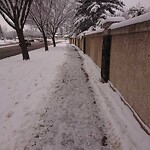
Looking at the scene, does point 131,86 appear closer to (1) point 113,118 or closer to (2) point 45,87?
(1) point 113,118

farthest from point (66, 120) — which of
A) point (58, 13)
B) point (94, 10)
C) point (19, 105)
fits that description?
point (58, 13)

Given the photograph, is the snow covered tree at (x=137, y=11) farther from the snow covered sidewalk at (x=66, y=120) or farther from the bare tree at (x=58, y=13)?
the snow covered sidewalk at (x=66, y=120)

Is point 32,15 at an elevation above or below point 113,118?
above

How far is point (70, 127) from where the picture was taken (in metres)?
3.74

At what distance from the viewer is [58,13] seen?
1219 inches

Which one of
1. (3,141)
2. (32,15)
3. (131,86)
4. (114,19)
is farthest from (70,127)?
(32,15)

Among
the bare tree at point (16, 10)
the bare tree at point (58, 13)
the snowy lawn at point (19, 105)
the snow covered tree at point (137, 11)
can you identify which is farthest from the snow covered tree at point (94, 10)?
the snowy lawn at point (19, 105)

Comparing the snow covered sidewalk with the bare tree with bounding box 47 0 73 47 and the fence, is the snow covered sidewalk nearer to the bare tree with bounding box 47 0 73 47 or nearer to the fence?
the fence

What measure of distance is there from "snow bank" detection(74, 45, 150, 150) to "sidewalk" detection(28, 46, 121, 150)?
143 millimetres

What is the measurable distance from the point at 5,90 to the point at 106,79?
335cm

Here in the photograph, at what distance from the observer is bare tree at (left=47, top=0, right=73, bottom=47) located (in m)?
30.7

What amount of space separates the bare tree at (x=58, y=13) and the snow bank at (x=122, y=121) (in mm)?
26762

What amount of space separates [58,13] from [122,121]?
29327 mm

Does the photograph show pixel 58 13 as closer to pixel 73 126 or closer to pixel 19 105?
pixel 19 105
